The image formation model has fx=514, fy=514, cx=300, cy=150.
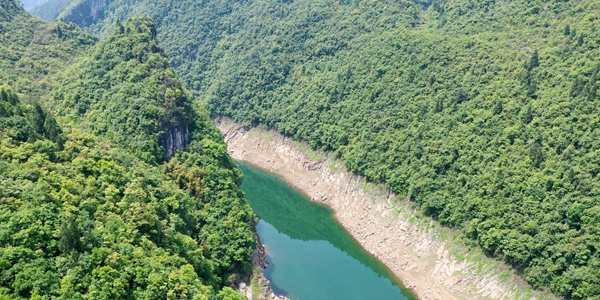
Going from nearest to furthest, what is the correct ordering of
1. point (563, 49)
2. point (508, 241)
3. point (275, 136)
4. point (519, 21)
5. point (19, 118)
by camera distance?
point (19, 118) < point (508, 241) < point (563, 49) < point (519, 21) < point (275, 136)

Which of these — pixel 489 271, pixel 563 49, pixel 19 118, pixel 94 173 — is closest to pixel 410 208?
pixel 489 271

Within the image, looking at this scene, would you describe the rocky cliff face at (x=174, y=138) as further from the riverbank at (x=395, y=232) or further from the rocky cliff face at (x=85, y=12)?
the rocky cliff face at (x=85, y=12)

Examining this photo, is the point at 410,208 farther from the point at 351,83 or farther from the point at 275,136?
the point at 275,136

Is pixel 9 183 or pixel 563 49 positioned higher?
pixel 563 49

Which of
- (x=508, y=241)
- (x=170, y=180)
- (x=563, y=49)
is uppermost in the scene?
(x=563, y=49)

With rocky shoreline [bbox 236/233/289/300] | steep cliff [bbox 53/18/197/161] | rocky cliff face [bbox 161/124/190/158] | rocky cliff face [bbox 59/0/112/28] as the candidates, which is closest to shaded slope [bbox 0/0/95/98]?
steep cliff [bbox 53/18/197/161]

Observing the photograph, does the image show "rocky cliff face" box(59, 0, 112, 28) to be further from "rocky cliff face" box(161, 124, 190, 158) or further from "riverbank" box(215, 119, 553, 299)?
"rocky cliff face" box(161, 124, 190, 158)

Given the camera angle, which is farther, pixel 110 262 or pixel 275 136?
pixel 275 136

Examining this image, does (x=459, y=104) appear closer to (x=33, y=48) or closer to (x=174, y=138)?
(x=174, y=138)

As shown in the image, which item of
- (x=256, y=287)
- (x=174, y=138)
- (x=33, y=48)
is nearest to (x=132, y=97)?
(x=174, y=138)
